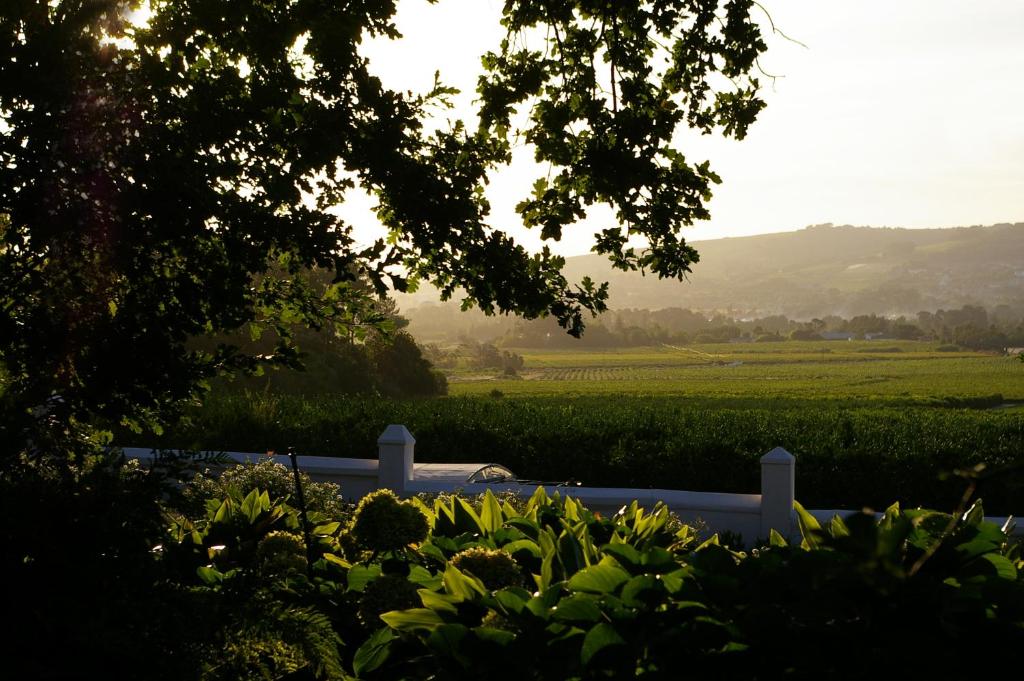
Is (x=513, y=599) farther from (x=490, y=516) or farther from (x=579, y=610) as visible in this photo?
(x=490, y=516)

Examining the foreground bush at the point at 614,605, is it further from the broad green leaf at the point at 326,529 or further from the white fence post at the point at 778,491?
the white fence post at the point at 778,491

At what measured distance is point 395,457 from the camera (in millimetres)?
11586

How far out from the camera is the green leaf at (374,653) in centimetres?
310

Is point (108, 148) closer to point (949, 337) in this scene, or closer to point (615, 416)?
point (615, 416)

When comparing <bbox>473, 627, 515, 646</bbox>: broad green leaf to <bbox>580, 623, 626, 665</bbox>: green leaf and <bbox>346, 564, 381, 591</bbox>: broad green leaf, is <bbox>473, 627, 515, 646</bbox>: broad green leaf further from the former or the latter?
<bbox>346, 564, 381, 591</bbox>: broad green leaf

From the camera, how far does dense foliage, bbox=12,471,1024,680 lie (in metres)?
2.54

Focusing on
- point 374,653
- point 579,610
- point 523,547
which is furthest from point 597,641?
point 523,547

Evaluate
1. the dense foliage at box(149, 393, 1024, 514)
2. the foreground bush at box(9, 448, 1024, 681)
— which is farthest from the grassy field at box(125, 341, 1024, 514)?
the foreground bush at box(9, 448, 1024, 681)

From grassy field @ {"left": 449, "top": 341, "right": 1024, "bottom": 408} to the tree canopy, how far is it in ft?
127

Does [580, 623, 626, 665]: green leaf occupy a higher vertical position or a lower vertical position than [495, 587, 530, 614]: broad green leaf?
lower

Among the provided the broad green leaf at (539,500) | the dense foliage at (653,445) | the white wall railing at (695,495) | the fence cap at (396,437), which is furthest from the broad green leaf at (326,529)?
the dense foliage at (653,445)

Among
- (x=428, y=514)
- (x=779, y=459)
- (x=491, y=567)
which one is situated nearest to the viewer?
(x=491, y=567)

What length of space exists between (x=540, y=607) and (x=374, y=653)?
634mm

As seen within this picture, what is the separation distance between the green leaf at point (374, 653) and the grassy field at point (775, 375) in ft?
137
